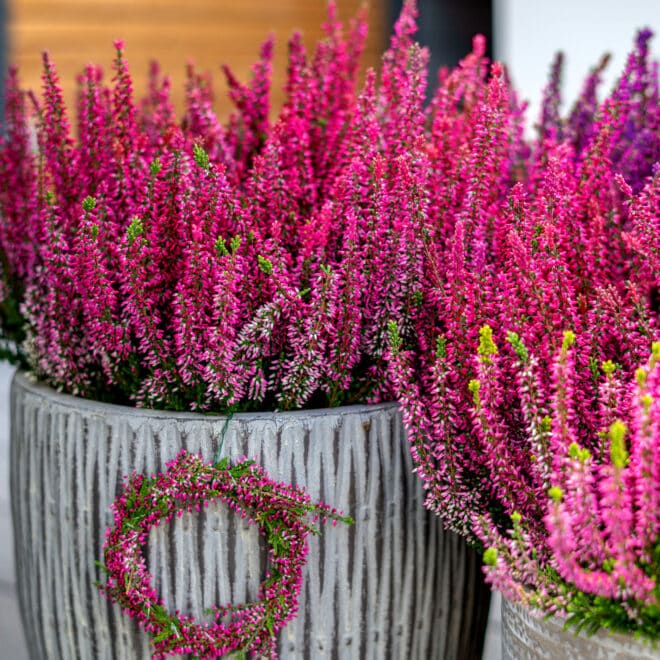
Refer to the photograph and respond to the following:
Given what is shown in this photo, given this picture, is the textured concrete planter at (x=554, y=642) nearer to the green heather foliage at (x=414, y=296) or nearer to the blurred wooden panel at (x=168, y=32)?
the green heather foliage at (x=414, y=296)

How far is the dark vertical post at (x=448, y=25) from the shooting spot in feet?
11.6

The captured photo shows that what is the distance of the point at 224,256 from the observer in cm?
66

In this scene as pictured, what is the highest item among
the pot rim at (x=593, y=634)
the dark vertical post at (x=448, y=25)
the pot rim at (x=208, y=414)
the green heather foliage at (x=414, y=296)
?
the dark vertical post at (x=448, y=25)

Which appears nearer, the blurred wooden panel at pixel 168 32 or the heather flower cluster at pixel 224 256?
the heather flower cluster at pixel 224 256

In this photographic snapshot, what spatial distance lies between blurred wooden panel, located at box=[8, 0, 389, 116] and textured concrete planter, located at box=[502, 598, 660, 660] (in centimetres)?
318

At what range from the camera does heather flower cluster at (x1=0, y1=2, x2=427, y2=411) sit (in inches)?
26.8

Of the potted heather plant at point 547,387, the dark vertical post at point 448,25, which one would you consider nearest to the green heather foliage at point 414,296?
the potted heather plant at point 547,387

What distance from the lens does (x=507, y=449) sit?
2.10 feet

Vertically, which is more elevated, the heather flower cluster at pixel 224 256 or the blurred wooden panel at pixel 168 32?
the blurred wooden panel at pixel 168 32

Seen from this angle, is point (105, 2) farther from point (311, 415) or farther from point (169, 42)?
point (311, 415)

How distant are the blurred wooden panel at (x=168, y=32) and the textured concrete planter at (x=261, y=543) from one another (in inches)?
119

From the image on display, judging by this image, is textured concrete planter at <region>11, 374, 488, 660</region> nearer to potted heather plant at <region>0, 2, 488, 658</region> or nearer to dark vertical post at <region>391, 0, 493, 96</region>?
potted heather plant at <region>0, 2, 488, 658</region>

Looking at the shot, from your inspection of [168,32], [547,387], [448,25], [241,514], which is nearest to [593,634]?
[547,387]

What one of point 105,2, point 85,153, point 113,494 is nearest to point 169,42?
point 105,2
